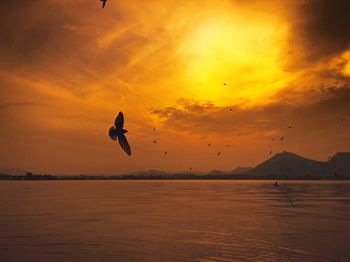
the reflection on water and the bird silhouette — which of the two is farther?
the reflection on water

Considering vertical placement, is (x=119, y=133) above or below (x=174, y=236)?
above

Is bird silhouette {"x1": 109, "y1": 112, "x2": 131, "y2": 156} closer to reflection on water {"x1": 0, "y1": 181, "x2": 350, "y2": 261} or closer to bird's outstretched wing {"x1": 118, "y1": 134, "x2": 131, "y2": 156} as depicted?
bird's outstretched wing {"x1": 118, "y1": 134, "x2": 131, "y2": 156}

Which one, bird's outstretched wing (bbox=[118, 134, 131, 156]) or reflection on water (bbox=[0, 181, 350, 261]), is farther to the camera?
reflection on water (bbox=[0, 181, 350, 261])

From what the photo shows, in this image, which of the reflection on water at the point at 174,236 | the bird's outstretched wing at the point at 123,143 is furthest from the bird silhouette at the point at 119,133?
the reflection on water at the point at 174,236

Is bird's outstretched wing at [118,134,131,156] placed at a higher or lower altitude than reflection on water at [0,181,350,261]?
higher

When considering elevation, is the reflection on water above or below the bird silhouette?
below

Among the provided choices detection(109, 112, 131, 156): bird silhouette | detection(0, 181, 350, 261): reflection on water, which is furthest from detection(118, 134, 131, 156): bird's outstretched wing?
detection(0, 181, 350, 261): reflection on water

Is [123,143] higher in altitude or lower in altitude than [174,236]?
higher

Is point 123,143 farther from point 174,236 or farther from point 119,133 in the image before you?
point 174,236

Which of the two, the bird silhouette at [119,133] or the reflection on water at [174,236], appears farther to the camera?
the reflection on water at [174,236]

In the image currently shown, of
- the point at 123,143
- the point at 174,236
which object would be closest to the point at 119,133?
the point at 123,143

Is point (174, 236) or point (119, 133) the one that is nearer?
point (119, 133)

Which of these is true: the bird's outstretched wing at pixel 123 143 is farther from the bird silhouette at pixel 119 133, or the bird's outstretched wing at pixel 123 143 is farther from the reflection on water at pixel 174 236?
the reflection on water at pixel 174 236

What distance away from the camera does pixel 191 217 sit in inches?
1634
